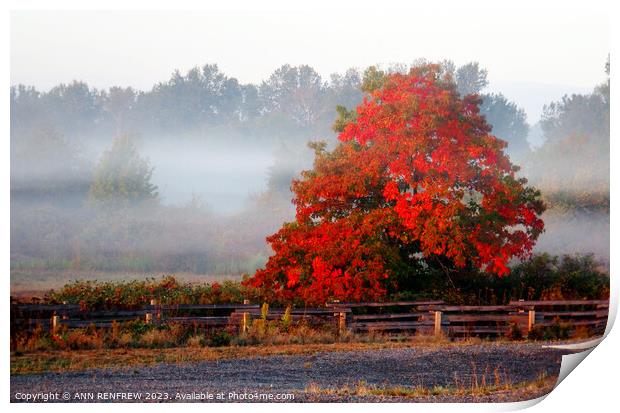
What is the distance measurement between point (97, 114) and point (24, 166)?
3.55 ft

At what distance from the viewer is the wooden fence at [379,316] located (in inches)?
694

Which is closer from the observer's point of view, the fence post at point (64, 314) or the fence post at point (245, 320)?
the fence post at point (64, 314)

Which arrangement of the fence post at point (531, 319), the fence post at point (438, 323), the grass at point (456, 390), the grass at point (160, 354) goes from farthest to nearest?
the fence post at point (438, 323) → the fence post at point (531, 319) → the grass at point (160, 354) → the grass at point (456, 390)

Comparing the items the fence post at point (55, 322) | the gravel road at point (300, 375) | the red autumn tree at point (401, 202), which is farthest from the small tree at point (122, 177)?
the gravel road at point (300, 375)

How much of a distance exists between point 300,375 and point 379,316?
5.17 ft

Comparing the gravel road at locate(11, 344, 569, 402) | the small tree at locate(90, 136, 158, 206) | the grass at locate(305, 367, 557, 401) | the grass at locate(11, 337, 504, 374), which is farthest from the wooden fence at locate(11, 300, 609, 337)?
the small tree at locate(90, 136, 158, 206)

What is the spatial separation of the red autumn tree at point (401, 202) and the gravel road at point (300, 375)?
1.06m

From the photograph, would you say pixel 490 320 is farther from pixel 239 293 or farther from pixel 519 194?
pixel 239 293

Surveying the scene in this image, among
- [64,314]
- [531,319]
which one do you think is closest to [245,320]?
[64,314]

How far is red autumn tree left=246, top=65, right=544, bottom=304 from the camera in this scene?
18.0 m

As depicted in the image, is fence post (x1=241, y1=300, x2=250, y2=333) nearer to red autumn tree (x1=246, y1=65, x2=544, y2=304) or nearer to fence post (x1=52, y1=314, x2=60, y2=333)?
red autumn tree (x1=246, y1=65, x2=544, y2=304)

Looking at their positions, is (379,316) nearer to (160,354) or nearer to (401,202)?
(401,202)

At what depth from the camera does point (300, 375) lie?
17.1 m

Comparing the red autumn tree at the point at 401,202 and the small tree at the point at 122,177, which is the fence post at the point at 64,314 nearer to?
the small tree at the point at 122,177
